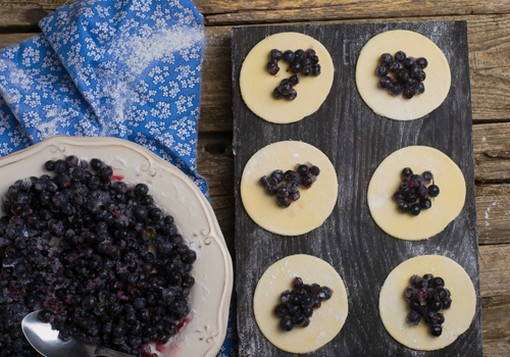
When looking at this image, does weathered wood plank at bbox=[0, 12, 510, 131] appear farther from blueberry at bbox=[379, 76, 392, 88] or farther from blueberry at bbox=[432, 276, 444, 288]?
blueberry at bbox=[432, 276, 444, 288]

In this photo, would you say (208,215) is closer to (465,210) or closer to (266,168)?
(266,168)

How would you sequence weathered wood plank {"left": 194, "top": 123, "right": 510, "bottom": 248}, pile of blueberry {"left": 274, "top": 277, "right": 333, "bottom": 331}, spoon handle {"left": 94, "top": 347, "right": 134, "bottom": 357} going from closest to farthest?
spoon handle {"left": 94, "top": 347, "right": 134, "bottom": 357}, pile of blueberry {"left": 274, "top": 277, "right": 333, "bottom": 331}, weathered wood plank {"left": 194, "top": 123, "right": 510, "bottom": 248}

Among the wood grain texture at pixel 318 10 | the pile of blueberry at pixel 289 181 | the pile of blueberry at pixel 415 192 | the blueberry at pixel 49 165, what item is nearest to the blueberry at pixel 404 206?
the pile of blueberry at pixel 415 192

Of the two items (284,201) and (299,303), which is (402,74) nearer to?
(284,201)

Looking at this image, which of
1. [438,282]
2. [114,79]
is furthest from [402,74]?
[114,79]

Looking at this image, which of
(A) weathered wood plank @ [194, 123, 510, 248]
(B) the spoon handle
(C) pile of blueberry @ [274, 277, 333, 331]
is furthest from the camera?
(A) weathered wood plank @ [194, 123, 510, 248]

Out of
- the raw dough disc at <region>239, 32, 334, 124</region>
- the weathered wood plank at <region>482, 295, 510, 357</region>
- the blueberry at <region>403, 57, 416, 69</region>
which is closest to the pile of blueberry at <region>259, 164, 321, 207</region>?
the raw dough disc at <region>239, 32, 334, 124</region>

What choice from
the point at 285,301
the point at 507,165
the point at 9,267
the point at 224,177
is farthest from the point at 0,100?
the point at 507,165
